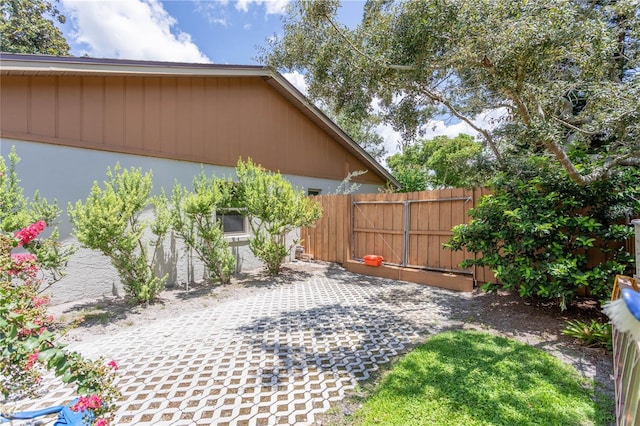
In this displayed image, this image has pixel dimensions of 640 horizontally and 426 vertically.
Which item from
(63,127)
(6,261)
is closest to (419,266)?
(6,261)

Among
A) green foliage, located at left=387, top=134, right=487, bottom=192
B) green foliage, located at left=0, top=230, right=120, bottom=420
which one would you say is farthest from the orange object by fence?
green foliage, located at left=0, top=230, right=120, bottom=420

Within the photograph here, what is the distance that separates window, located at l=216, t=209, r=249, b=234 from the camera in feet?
25.3

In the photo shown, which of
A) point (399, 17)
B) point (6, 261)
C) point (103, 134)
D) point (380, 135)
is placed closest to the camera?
point (6, 261)

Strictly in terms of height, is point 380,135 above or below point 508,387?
above

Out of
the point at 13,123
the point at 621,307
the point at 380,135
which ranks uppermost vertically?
the point at 380,135

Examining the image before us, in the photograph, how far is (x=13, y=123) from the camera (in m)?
4.83

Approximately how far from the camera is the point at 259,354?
3.56m

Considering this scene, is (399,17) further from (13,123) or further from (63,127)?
(13,123)

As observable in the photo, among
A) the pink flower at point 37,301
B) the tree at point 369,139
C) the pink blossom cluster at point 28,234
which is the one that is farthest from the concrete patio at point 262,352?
the tree at point 369,139

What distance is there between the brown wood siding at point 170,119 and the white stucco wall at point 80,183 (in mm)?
189

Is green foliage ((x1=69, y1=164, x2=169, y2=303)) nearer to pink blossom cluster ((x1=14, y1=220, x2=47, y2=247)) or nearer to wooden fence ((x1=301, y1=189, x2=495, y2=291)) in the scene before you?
pink blossom cluster ((x1=14, y1=220, x2=47, y2=247))

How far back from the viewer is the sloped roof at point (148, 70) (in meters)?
4.64

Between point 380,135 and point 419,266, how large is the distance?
18084mm

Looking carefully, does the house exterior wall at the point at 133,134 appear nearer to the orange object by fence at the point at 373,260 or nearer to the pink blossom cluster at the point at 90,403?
the orange object by fence at the point at 373,260
